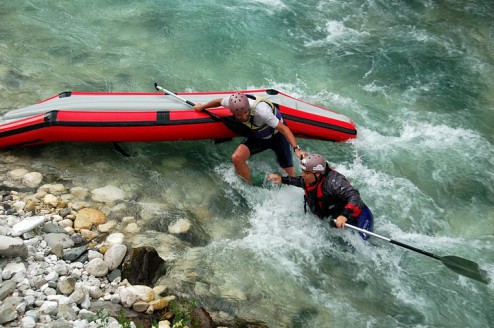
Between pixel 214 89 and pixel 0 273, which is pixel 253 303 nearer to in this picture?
pixel 0 273

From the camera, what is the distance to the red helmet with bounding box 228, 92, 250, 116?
5551mm

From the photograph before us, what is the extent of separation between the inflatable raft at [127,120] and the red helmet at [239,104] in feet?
2.02

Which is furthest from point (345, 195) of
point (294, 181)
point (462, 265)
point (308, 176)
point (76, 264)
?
point (76, 264)

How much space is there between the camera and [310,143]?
6.89 metres

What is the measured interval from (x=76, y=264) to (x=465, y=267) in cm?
385

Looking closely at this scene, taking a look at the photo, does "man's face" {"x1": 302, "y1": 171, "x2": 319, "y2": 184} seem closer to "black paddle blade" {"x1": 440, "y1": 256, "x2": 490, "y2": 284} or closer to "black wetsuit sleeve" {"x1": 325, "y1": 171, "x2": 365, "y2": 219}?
"black wetsuit sleeve" {"x1": 325, "y1": 171, "x2": 365, "y2": 219}

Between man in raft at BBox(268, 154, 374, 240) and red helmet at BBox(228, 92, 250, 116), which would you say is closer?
man in raft at BBox(268, 154, 374, 240)

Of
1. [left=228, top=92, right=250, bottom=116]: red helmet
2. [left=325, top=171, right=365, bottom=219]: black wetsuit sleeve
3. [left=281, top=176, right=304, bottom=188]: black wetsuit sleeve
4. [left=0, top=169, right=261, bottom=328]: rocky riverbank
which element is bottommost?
[left=0, top=169, right=261, bottom=328]: rocky riverbank

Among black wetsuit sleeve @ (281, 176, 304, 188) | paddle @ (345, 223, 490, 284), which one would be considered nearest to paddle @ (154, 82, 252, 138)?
black wetsuit sleeve @ (281, 176, 304, 188)

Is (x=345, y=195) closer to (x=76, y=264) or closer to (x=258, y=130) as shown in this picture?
(x=258, y=130)

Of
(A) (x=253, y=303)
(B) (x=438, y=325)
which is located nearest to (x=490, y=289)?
(B) (x=438, y=325)

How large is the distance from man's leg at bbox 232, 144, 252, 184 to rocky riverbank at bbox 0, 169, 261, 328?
105 cm

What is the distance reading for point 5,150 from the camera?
6090 millimetres

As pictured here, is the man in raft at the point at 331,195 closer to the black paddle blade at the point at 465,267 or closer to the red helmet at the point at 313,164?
the red helmet at the point at 313,164
